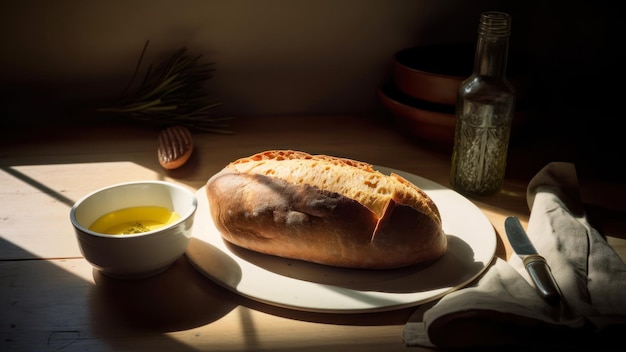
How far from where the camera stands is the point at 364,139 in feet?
5.10

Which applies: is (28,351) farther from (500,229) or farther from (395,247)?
(500,229)

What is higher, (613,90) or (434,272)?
(613,90)

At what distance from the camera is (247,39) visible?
1623mm

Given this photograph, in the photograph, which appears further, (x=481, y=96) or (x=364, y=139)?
(x=364, y=139)

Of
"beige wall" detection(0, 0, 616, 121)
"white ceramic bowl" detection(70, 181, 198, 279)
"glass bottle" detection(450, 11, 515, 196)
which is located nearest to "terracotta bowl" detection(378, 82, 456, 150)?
"glass bottle" detection(450, 11, 515, 196)

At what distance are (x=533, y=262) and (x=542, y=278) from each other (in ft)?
0.14

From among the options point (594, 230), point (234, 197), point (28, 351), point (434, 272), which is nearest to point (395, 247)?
point (434, 272)

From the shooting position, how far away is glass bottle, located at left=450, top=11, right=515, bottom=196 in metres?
1.16

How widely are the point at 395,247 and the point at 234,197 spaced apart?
0.95 ft

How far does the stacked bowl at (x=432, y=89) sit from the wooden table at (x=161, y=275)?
7 cm

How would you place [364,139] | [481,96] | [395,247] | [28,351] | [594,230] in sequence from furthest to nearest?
[364,139] < [481,96] < [594,230] < [395,247] < [28,351]

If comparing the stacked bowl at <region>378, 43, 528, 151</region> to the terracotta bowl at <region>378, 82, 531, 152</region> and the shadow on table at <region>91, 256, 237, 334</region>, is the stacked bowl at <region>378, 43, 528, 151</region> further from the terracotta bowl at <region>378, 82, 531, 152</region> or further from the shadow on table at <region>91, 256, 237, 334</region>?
the shadow on table at <region>91, 256, 237, 334</region>

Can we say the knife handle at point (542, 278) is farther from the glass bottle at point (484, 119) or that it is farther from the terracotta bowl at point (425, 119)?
the terracotta bowl at point (425, 119)

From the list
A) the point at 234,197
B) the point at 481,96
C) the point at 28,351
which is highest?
the point at 481,96
